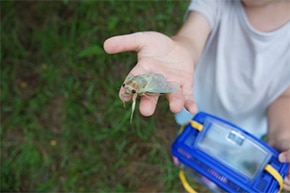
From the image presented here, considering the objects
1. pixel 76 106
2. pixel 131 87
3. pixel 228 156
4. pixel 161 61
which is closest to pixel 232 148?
pixel 228 156

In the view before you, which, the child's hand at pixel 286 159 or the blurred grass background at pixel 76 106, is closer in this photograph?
the child's hand at pixel 286 159

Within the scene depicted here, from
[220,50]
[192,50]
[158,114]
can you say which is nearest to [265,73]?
[220,50]

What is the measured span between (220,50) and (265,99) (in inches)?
12.0

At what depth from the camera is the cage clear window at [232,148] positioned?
64.0 inches

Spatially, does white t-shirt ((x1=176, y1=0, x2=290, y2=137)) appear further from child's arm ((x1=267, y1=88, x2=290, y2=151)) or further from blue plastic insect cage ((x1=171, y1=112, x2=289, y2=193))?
blue plastic insect cage ((x1=171, y1=112, x2=289, y2=193))

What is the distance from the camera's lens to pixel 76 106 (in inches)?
94.9

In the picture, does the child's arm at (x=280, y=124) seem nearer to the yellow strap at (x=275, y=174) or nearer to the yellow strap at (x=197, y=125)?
the yellow strap at (x=275, y=174)

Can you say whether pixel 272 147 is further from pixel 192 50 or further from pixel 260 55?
pixel 192 50

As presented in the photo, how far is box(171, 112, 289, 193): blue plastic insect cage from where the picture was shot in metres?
1.53

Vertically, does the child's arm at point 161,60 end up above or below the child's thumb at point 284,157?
above

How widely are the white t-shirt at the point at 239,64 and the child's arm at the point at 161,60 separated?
316 mm

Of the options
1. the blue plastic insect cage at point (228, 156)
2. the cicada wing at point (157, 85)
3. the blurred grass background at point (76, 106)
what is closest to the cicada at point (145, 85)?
the cicada wing at point (157, 85)

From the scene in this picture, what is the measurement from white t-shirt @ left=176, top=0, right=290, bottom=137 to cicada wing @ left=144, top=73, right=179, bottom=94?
528 millimetres

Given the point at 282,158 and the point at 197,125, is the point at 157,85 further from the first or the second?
the point at 282,158
